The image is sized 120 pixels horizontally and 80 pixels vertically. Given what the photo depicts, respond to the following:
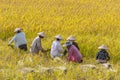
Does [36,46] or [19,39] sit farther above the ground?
[19,39]

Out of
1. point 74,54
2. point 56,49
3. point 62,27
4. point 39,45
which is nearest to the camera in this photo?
point 74,54

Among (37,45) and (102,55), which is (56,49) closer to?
(37,45)

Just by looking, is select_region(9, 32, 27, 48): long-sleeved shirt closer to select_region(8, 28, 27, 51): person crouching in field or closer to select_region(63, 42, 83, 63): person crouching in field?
select_region(8, 28, 27, 51): person crouching in field

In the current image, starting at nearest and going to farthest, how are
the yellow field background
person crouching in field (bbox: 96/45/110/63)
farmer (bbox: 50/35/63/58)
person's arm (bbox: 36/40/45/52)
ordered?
the yellow field background < person crouching in field (bbox: 96/45/110/63) < farmer (bbox: 50/35/63/58) < person's arm (bbox: 36/40/45/52)

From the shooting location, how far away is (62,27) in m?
13.1

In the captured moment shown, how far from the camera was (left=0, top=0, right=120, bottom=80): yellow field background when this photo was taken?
8539 mm

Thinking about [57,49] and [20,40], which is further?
[20,40]

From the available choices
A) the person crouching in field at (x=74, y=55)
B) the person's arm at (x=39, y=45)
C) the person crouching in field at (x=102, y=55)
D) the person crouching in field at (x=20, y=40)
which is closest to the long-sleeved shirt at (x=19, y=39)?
the person crouching in field at (x=20, y=40)

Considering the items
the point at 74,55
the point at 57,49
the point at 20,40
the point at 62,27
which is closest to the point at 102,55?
the point at 74,55

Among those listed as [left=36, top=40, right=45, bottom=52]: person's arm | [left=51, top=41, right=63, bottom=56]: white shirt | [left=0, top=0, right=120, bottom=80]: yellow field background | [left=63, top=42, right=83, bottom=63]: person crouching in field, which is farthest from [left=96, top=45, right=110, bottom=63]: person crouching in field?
[left=36, top=40, right=45, bottom=52]: person's arm

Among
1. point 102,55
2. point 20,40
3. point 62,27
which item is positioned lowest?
point 102,55

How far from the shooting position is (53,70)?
8.52 meters

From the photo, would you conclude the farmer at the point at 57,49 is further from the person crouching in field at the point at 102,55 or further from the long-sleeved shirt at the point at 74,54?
the person crouching in field at the point at 102,55

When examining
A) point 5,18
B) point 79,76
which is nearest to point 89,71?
point 79,76
